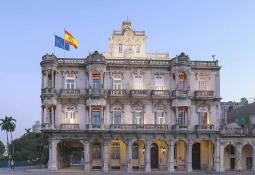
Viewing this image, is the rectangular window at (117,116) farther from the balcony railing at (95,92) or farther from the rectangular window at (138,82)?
the rectangular window at (138,82)

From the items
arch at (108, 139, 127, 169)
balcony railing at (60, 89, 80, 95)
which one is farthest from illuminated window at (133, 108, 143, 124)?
balcony railing at (60, 89, 80, 95)

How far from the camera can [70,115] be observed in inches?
2744

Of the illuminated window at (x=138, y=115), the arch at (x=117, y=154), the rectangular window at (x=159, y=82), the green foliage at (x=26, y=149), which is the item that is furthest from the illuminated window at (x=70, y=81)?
the green foliage at (x=26, y=149)

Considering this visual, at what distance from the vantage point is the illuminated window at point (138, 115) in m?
70.2

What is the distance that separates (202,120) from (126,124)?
11.2 m

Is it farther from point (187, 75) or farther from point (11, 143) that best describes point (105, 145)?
point (11, 143)

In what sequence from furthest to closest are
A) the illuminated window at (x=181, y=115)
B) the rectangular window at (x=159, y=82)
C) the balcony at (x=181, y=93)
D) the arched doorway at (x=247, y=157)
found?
the arched doorway at (x=247, y=157) → the rectangular window at (x=159, y=82) → the illuminated window at (x=181, y=115) → the balcony at (x=181, y=93)

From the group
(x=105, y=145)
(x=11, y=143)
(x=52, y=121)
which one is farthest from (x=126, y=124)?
(x=11, y=143)

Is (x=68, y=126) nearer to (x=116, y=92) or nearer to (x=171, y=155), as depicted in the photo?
(x=116, y=92)

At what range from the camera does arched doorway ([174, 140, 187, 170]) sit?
71256 mm

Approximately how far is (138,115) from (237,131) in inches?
569

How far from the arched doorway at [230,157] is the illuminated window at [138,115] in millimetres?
13581

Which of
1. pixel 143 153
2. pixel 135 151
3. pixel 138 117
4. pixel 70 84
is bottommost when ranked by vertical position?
pixel 143 153

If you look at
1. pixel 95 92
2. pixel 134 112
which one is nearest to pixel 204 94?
pixel 134 112
